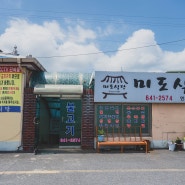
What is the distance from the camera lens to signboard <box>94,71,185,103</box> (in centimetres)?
1338

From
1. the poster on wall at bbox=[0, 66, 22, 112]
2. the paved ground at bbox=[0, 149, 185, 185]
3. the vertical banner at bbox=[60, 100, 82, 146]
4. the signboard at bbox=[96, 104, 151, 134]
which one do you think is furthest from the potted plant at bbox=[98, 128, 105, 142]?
the poster on wall at bbox=[0, 66, 22, 112]

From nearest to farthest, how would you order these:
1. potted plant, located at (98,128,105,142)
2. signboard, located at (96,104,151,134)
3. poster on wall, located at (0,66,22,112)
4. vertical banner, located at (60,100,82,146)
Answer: poster on wall, located at (0,66,22,112), potted plant, located at (98,128,105,142), vertical banner, located at (60,100,82,146), signboard, located at (96,104,151,134)

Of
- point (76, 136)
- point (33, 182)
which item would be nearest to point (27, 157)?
point (76, 136)

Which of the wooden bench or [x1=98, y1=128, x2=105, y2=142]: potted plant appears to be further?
the wooden bench

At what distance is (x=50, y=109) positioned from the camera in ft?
53.5

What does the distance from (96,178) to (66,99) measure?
614 cm

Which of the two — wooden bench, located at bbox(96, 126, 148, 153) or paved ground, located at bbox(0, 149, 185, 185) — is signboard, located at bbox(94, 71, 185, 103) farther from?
paved ground, located at bbox(0, 149, 185, 185)

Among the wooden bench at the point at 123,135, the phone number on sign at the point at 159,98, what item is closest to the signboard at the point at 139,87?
the phone number on sign at the point at 159,98

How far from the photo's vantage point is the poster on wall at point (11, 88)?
12.7 metres

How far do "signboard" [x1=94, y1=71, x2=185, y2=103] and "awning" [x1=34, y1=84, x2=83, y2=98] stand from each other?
96 centimetres

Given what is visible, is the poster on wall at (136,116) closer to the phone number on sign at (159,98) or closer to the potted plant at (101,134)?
the phone number on sign at (159,98)

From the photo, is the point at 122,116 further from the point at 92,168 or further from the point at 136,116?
the point at 92,168

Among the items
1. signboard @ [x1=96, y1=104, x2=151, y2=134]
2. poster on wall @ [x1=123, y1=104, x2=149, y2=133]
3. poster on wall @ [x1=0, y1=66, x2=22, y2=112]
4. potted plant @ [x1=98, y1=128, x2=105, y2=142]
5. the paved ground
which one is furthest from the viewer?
poster on wall @ [x1=123, y1=104, x2=149, y2=133]

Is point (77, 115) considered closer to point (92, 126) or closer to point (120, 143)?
point (92, 126)
